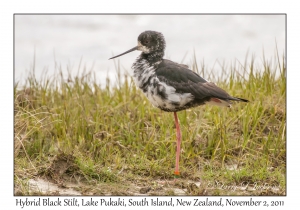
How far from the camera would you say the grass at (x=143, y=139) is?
19.6ft

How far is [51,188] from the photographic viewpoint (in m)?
5.72

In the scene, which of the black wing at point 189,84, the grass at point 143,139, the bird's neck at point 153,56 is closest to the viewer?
the grass at point 143,139

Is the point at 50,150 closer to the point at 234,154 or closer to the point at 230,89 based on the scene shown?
the point at 234,154

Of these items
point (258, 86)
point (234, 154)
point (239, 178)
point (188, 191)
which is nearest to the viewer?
point (188, 191)

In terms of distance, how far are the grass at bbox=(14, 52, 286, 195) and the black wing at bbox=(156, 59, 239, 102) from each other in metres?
0.65

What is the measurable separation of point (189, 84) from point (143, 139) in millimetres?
1014

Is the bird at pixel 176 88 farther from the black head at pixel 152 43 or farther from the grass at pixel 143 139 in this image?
the grass at pixel 143 139

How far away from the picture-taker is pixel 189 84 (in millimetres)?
6410

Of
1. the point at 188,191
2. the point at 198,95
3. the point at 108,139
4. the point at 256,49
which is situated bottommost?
the point at 188,191

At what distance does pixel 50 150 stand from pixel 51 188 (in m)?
1.18

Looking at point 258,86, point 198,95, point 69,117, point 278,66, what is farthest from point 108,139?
point 278,66

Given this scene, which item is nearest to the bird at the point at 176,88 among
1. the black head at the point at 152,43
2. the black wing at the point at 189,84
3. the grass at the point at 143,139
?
the black wing at the point at 189,84

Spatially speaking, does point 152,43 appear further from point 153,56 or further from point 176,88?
point 176,88

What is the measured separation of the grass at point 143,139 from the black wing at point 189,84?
0.65 m
